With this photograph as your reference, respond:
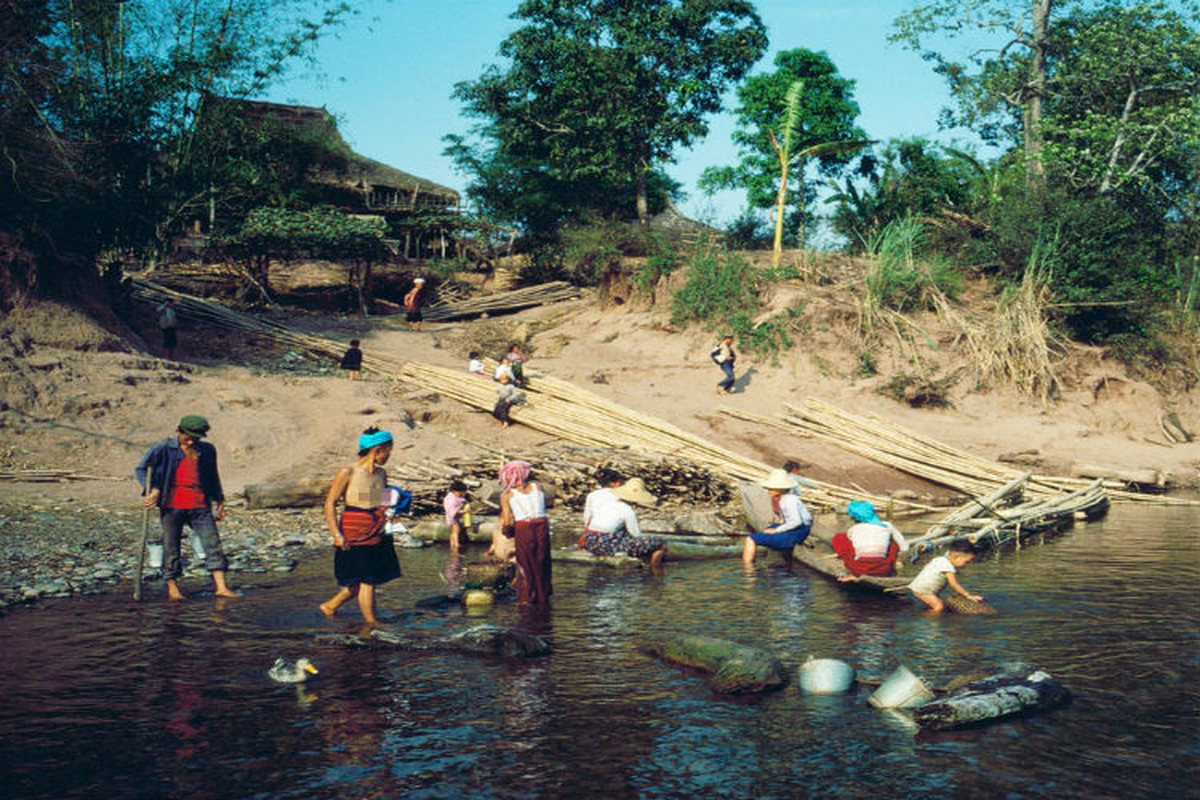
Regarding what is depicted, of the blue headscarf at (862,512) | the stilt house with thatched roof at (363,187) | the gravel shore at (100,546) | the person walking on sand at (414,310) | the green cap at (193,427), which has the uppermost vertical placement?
the stilt house with thatched roof at (363,187)

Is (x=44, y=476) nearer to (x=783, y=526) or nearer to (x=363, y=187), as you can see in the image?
(x=783, y=526)

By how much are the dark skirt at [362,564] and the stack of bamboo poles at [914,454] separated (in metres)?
11.1

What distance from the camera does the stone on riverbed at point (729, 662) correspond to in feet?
21.2

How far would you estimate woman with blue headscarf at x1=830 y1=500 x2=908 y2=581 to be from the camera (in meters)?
9.54

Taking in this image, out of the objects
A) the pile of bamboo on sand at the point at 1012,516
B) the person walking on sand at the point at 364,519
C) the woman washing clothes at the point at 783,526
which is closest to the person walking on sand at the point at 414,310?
the pile of bamboo on sand at the point at 1012,516

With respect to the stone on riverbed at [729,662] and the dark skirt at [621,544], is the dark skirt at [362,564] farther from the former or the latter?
the dark skirt at [621,544]

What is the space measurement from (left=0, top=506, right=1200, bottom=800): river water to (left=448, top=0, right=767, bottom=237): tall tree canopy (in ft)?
70.8

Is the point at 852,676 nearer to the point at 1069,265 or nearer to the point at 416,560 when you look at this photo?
the point at 416,560

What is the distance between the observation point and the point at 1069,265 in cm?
2395

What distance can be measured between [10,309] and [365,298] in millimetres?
13628

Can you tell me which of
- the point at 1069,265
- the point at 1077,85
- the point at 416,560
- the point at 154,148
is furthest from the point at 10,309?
the point at 1077,85

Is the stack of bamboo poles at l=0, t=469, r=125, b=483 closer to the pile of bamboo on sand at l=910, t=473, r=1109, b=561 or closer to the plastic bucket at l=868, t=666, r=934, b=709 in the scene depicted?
the pile of bamboo on sand at l=910, t=473, r=1109, b=561

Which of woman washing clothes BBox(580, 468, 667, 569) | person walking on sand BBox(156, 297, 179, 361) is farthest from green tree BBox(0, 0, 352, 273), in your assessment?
woman washing clothes BBox(580, 468, 667, 569)

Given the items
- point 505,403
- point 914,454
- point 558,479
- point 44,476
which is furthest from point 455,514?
point 914,454
